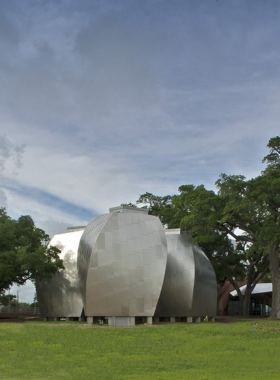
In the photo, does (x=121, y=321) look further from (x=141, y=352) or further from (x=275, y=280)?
(x=275, y=280)

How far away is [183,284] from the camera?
45781 millimetres

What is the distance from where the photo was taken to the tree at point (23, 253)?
44.1 meters

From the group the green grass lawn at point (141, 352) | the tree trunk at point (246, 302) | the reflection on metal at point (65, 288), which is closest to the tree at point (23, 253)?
the reflection on metal at point (65, 288)

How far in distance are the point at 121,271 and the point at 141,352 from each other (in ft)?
42.3

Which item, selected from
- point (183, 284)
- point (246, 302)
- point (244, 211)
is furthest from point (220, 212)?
point (246, 302)

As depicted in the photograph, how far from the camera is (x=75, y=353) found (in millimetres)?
26125

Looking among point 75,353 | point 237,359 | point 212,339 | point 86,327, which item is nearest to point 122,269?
point 86,327

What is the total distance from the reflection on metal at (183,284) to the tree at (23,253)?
32.0 ft

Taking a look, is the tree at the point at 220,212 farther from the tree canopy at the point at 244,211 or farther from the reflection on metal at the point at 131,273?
the reflection on metal at the point at 131,273

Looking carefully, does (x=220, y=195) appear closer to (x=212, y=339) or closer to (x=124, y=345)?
(x=212, y=339)

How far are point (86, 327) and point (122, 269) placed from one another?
508cm

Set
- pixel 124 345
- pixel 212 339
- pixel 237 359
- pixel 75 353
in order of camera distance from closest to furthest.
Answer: pixel 237 359, pixel 75 353, pixel 124 345, pixel 212 339

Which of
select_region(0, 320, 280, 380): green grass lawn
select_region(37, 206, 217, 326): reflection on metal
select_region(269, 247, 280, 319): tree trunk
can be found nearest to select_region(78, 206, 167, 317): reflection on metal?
select_region(37, 206, 217, 326): reflection on metal

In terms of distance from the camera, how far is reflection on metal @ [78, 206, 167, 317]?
39125mm
